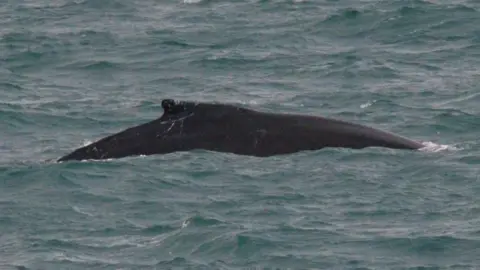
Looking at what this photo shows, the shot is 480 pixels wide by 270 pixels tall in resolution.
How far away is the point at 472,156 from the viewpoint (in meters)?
25.5

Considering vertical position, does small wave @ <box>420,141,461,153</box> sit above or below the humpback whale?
below

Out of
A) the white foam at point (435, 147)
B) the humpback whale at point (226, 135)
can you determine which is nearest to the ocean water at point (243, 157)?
the white foam at point (435, 147)

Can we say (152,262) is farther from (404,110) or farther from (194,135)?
(404,110)

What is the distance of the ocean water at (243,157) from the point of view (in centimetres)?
2095

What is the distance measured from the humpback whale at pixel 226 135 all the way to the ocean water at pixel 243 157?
0.95 feet

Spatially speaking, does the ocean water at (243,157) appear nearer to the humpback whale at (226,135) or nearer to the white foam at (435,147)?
the white foam at (435,147)

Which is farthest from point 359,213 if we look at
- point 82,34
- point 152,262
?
point 82,34

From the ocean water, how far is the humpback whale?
289 mm

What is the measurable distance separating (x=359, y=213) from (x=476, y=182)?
2.69m

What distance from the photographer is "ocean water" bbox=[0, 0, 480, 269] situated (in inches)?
825

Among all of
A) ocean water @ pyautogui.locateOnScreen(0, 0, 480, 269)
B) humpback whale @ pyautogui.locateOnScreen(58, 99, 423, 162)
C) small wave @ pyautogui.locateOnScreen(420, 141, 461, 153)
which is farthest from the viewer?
small wave @ pyautogui.locateOnScreen(420, 141, 461, 153)

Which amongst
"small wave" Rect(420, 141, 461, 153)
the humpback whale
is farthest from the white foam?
the humpback whale

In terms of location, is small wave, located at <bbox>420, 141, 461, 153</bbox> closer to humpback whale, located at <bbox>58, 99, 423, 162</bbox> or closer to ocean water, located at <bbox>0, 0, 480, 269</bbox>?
ocean water, located at <bbox>0, 0, 480, 269</bbox>

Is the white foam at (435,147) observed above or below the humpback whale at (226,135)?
below
